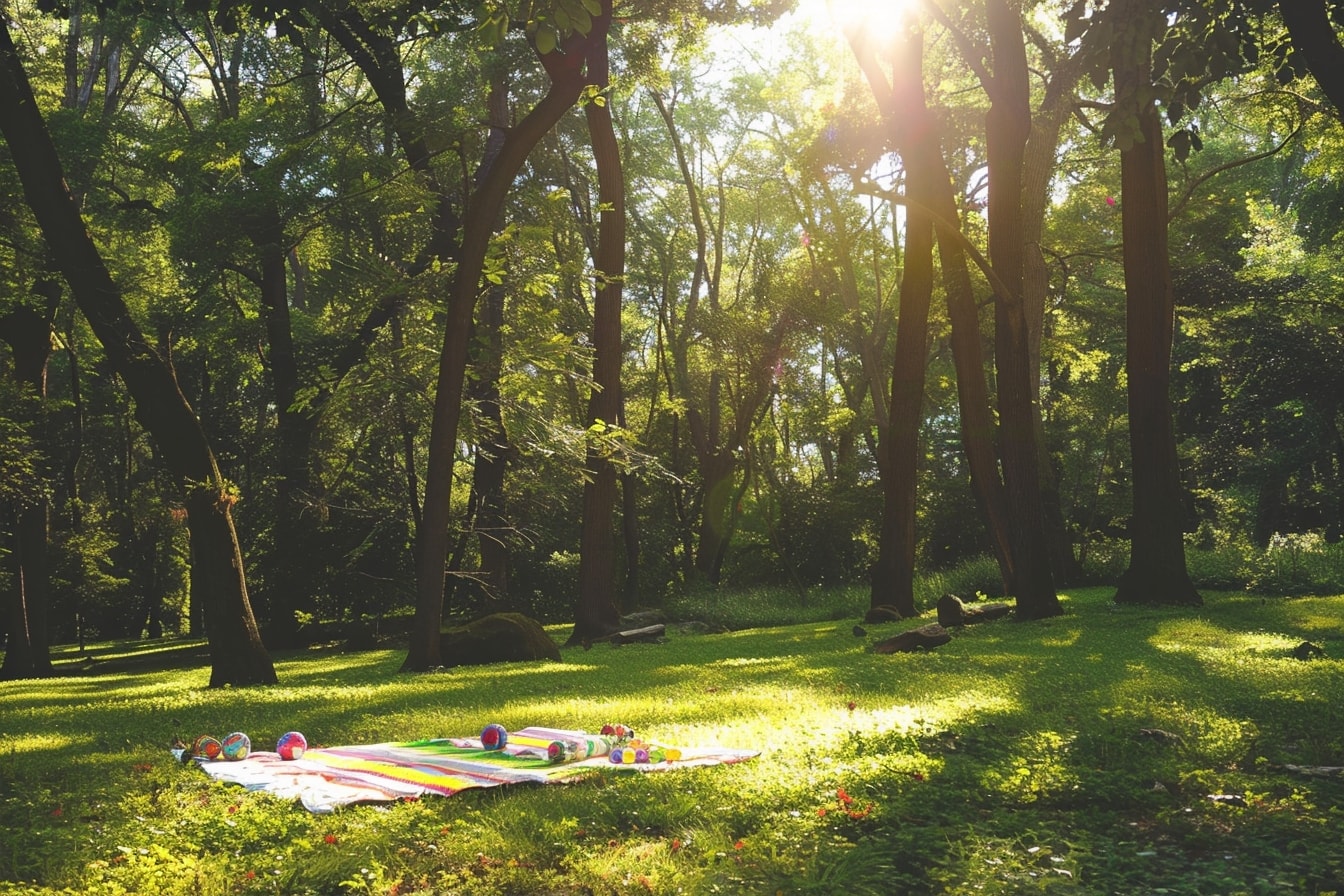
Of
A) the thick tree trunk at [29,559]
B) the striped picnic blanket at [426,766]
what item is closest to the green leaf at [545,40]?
the striped picnic blanket at [426,766]

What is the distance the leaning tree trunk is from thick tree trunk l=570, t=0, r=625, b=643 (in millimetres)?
5961

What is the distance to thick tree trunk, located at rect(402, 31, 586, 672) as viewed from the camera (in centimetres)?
1230

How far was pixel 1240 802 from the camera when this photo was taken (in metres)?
4.59

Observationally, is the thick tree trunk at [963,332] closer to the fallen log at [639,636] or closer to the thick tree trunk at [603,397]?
the thick tree trunk at [603,397]

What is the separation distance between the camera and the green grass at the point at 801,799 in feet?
12.2

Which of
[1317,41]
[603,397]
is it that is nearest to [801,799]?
[1317,41]

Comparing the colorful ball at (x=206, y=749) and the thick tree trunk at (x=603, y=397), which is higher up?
the thick tree trunk at (x=603, y=397)

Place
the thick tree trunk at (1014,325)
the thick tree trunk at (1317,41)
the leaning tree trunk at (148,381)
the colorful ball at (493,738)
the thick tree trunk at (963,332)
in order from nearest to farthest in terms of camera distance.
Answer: the thick tree trunk at (1317,41), the colorful ball at (493,738), the leaning tree trunk at (148,381), the thick tree trunk at (1014,325), the thick tree trunk at (963,332)

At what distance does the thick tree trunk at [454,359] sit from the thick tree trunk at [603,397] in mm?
3556

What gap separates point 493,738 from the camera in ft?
19.7

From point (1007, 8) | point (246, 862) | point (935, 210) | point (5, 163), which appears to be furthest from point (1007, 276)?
point (5, 163)

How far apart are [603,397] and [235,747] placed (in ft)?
34.7

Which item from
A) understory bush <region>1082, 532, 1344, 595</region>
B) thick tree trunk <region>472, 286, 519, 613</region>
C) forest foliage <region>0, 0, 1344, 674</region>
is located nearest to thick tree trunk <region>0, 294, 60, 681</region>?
forest foliage <region>0, 0, 1344, 674</region>

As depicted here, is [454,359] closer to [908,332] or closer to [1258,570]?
[908,332]
